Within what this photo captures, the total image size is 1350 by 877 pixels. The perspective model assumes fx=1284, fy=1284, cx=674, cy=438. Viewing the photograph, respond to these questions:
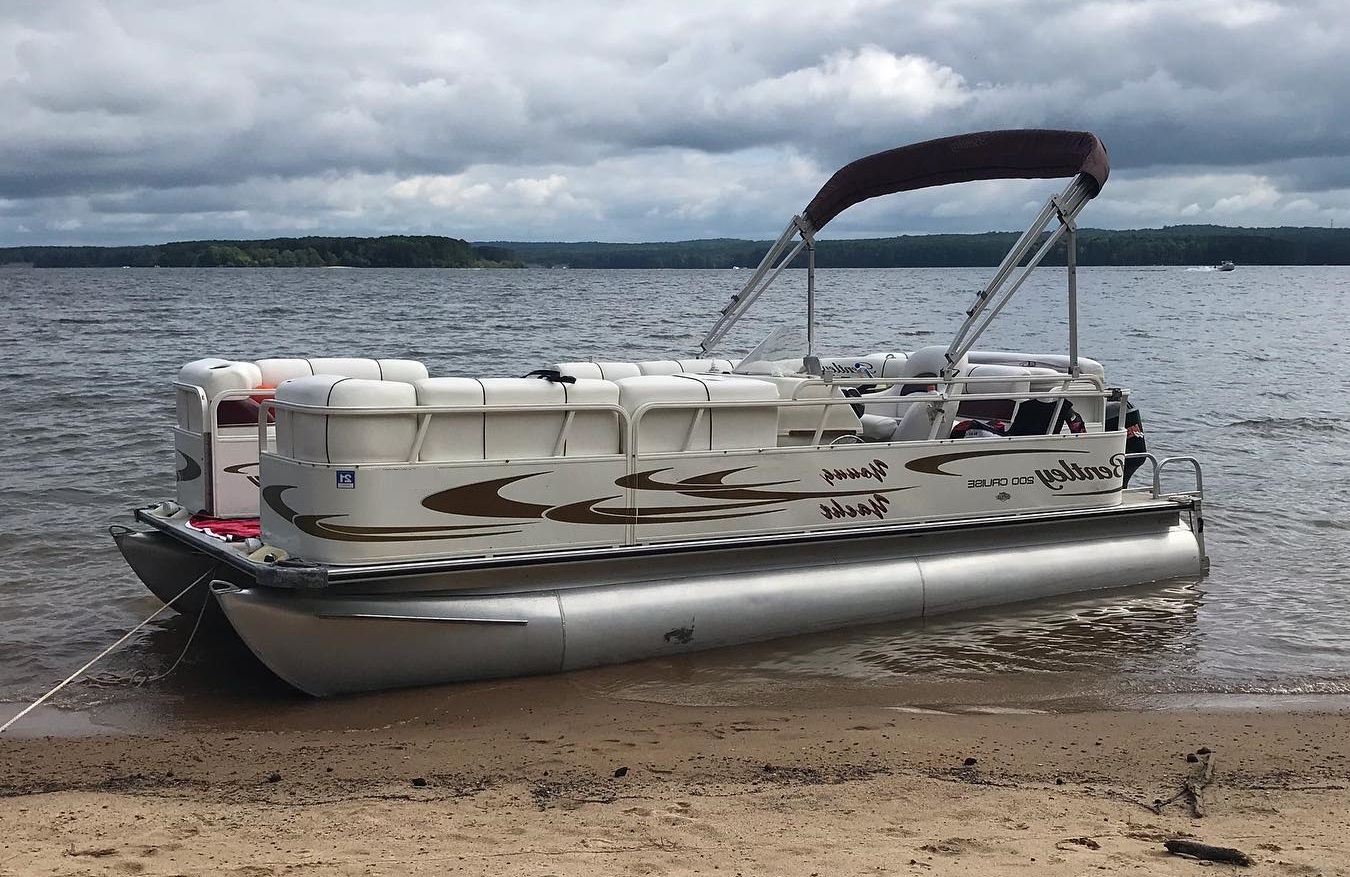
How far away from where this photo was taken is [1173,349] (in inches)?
1553

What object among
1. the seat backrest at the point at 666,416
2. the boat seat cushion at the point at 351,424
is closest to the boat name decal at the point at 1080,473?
the seat backrest at the point at 666,416

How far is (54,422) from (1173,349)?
32.0 metres

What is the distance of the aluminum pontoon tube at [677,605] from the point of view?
708 centimetres

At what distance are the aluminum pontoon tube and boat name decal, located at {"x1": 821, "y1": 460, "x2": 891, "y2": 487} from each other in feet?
1.51

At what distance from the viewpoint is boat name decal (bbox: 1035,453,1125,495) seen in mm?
9789

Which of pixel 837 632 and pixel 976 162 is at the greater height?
pixel 976 162

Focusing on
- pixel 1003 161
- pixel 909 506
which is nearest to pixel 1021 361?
pixel 1003 161

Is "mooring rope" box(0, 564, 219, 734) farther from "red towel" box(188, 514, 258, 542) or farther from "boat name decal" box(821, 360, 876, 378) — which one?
"boat name decal" box(821, 360, 876, 378)

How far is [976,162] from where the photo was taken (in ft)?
32.5

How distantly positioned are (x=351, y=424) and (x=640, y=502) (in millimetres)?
1881

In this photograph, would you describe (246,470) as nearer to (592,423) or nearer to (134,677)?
(134,677)

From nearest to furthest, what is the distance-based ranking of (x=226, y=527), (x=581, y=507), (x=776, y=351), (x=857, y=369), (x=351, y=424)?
1. (x=351, y=424)
2. (x=581, y=507)
3. (x=226, y=527)
4. (x=776, y=351)
5. (x=857, y=369)

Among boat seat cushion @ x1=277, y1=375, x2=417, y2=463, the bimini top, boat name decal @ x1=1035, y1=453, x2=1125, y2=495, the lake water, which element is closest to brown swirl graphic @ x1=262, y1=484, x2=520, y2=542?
boat seat cushion @ x1=277, y1=375, x2=417, y2=463

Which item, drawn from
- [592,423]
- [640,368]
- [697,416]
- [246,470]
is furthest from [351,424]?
[640,368]
